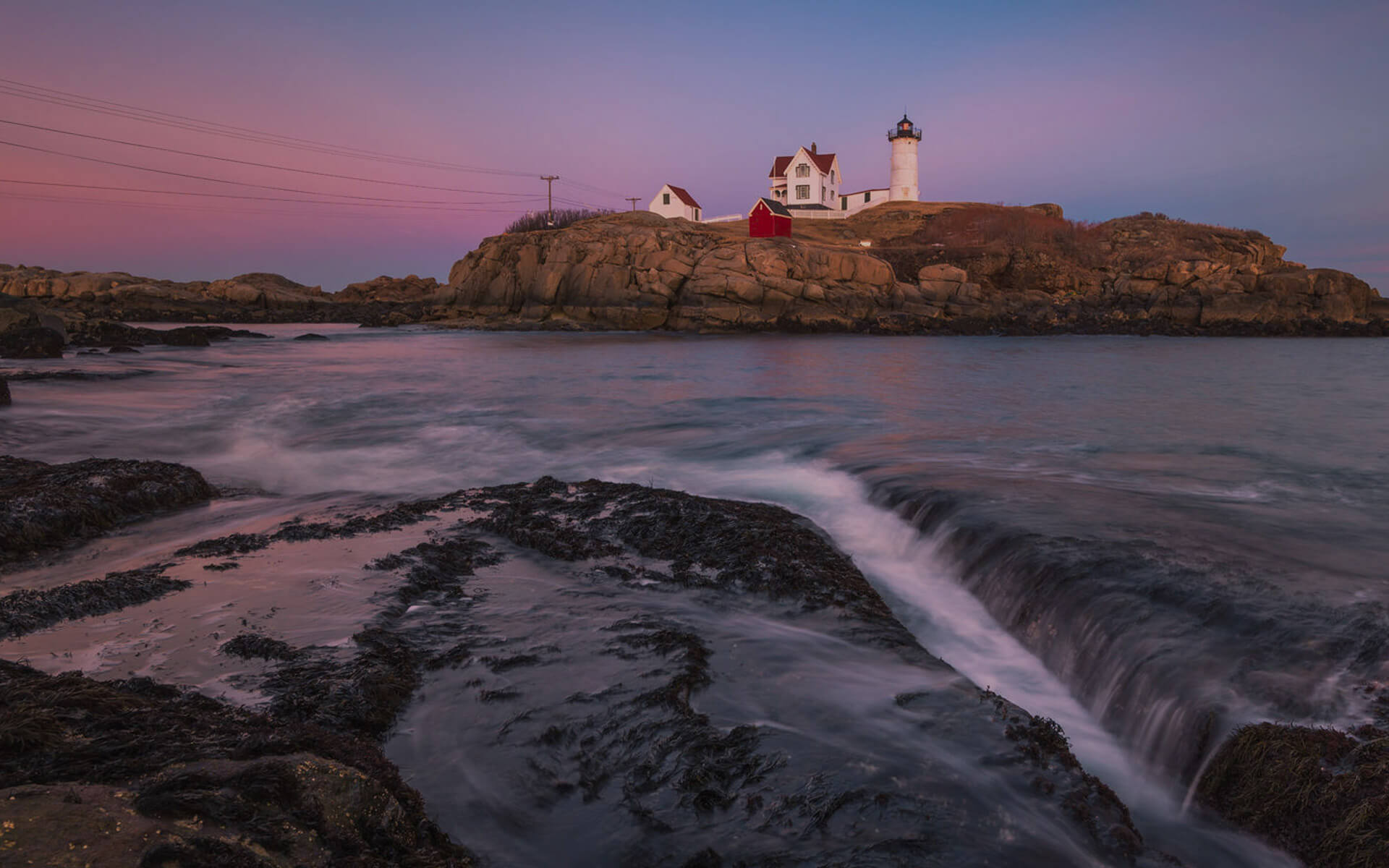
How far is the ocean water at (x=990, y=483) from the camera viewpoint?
373cm

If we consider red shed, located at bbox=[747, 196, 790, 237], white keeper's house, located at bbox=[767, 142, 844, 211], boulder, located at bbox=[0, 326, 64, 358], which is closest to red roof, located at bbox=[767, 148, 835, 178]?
white keeper's house, located at bbox=[767, 142, 844, 211]

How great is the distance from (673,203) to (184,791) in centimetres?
7173

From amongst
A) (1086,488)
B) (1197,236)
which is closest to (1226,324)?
(1197,236)

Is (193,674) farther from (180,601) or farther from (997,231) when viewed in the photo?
(997,231)

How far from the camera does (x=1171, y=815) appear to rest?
3180mm

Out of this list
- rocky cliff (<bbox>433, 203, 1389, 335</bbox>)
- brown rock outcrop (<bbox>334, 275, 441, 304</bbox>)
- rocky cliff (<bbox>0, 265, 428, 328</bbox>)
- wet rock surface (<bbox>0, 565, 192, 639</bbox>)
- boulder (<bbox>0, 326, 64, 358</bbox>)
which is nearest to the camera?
wet rock surface (<bbox>0, 565, 192, 639</bbox>)

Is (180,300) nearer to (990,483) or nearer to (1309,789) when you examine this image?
(990,483)

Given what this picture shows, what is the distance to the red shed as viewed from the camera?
5544 centimetres

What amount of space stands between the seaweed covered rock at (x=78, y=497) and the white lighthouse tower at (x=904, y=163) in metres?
76.6

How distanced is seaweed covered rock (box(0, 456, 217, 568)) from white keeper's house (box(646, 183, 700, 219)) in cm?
6583

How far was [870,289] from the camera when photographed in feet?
139

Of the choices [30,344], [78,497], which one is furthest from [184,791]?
[30,344]

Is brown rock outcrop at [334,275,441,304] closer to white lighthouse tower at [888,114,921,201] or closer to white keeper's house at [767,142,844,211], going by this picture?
white keeper's house at [767,142,844,211]

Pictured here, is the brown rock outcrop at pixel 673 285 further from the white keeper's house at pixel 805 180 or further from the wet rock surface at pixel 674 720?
the wet rock surface at pixel 674 720
